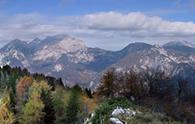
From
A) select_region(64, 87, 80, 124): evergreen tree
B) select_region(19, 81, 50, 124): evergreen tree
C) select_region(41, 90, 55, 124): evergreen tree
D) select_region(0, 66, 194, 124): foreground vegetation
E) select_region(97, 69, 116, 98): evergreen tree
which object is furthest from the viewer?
select_region(97, 69, 116, 98): evergreen tree

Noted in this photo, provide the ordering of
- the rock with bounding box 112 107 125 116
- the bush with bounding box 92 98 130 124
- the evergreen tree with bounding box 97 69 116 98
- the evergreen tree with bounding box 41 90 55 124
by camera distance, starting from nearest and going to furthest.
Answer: the bush with bounding box 92 98 130 124 < the rock with bounding box 112 107 125 116 < the evergreen tree with bounding box 41 90 55 124 < the evergreen tree with bounding box 97 69 116 98

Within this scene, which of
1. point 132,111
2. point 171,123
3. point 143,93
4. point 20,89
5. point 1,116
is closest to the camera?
point 171,123

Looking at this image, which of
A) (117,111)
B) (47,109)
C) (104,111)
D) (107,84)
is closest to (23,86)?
(47,109)

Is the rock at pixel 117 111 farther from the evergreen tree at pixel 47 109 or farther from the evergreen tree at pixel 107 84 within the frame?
the evergreen tree at pixel 107 84

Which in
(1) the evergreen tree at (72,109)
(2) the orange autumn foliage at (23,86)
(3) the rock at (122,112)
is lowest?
(1) the evergreen tree at (72,109)

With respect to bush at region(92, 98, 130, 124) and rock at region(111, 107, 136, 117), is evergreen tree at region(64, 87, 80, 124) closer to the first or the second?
bush at region(92, 98, 130, 124)

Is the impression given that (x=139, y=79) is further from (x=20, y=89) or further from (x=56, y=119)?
(x=20, y=89)

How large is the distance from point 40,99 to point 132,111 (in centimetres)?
5756

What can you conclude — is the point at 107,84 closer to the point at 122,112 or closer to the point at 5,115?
the point at 5,115

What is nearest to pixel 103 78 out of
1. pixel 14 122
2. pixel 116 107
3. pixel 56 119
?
pixel 56 119

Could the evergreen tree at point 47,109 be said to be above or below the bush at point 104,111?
below

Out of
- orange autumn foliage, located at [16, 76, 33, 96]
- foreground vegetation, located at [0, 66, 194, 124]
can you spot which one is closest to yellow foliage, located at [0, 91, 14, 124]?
foreground vegetation, located at [0, 66, 194, 124]

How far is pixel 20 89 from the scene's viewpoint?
121 m

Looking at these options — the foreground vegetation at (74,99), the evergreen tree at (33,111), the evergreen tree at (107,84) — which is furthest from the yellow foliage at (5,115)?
the evergreen tree at (107,84)
